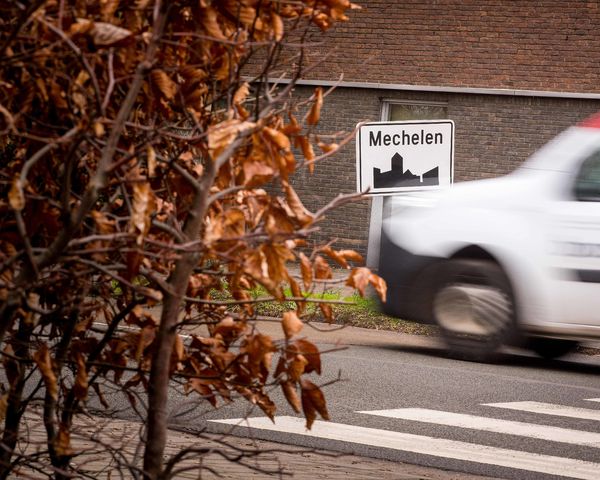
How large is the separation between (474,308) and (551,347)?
1.21m

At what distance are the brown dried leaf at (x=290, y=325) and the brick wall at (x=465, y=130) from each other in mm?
16954

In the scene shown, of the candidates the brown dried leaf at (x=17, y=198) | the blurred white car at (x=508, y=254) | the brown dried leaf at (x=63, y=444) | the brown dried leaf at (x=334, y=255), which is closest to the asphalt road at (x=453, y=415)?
the blurred white car at (x=508, y=254)

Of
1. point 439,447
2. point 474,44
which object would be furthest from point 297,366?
point 474,44

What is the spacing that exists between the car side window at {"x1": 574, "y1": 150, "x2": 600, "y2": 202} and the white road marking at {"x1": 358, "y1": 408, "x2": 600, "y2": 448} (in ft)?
8.10

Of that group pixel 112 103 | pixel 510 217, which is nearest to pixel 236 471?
pixel 112 103

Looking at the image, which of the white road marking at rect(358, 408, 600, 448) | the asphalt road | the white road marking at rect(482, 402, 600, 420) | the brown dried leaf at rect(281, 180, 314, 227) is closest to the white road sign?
the asphalt road

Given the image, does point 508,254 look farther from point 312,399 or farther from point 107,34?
point 107,34

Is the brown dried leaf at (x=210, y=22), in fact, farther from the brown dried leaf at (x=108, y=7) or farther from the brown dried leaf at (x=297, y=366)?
the brown dried leaf at (x=297, y=366)

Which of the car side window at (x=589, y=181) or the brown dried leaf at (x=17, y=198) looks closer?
the brown dried leaf at (x=17, y=198)

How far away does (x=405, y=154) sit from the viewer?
1352cm

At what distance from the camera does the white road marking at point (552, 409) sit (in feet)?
28.0

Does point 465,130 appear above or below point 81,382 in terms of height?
above

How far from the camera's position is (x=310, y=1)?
10.1ft

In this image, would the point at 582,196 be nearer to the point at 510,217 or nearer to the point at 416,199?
the point at 510,217
